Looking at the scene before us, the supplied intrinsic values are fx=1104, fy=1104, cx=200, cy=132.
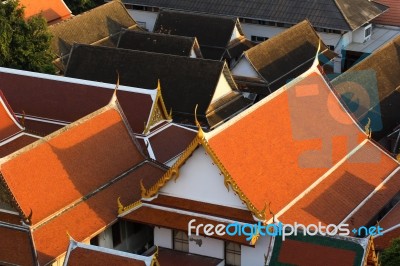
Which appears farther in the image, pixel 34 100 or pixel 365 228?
pixel 34 100

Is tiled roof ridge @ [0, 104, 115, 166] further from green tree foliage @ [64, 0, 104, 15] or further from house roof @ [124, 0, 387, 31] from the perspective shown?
green tree foliage @ [64, 0, 104, 15]

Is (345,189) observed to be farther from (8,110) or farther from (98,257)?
(8,110)

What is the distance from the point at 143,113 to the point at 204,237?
682 cm

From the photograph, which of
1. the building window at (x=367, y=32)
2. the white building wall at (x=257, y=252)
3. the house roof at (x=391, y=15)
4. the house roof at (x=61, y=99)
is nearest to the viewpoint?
the white building wall at (x=257, y=252)

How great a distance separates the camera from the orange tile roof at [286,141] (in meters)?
27.5

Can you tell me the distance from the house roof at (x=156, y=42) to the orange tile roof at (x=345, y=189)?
13.6 m

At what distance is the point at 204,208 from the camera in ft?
90.1

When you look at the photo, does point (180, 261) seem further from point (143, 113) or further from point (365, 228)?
point (143, 113)

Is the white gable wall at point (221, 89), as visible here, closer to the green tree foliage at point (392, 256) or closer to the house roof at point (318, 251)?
the green tree foliage at point (392, 256)

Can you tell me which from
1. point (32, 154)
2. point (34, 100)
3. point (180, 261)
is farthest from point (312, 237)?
point (34, 100)

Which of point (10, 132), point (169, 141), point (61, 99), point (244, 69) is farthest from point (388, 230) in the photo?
point (244, 69)

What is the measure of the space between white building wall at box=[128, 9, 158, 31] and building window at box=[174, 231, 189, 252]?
1000 inches

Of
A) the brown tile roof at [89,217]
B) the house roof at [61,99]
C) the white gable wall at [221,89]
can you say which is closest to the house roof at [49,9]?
the white gable wall at [221,89]

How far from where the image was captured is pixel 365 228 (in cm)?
2811
